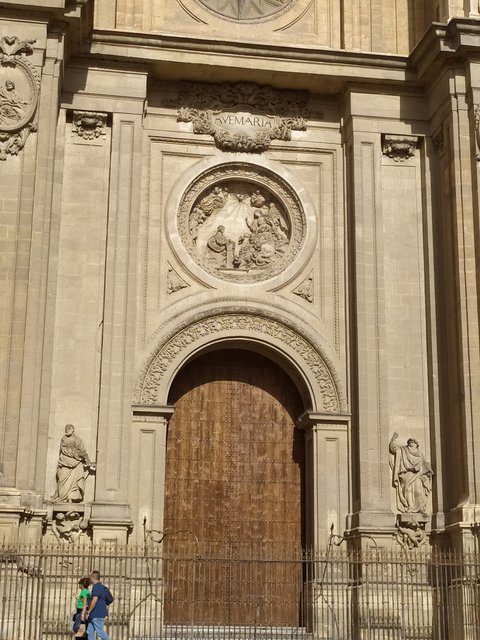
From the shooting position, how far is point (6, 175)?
17.3m

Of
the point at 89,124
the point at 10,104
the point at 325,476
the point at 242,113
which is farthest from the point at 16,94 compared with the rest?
the point at 325,476

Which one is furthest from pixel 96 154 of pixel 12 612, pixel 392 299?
pixel 12 612

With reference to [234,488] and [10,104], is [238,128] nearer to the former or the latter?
[10,104]

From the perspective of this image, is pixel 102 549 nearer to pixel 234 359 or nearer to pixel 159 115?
pixel 234 359

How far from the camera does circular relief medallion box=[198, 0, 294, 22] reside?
822 inches

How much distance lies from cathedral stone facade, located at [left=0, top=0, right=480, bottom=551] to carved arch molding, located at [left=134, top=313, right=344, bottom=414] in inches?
1.6

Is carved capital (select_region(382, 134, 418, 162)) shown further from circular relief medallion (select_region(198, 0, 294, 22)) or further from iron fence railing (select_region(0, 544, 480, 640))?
iron fence railing (select_region(0, 544, 480, 640))

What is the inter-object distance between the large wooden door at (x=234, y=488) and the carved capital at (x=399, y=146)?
4695 millimetres

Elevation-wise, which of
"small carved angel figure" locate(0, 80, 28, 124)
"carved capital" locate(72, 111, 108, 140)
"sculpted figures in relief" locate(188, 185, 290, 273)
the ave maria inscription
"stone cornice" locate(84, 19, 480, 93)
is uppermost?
"stone cornice" locate(84, 19, 480, 93)

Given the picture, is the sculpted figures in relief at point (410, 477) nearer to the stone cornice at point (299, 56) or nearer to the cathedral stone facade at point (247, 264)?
the cathedral stone facade at point (247, 264)

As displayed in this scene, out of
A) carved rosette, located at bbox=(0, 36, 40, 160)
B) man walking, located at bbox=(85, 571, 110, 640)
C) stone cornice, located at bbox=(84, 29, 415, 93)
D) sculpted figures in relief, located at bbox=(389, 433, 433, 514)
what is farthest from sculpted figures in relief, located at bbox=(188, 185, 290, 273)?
man walking, located at bbox=(85, 571, 110, 640)

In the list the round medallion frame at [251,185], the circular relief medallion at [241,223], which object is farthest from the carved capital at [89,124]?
the circular relief medallion at [241,223]

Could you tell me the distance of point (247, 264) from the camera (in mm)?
19969

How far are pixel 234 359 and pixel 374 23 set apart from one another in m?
7.37
